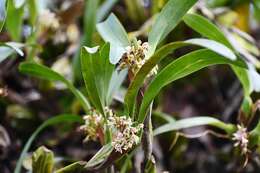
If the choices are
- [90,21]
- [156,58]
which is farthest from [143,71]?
[90,21]

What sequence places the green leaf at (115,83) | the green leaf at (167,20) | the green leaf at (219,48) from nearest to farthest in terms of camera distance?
the green leaf at (219,48) < the green leaf at (167,20) < the green leaf at (115,83)

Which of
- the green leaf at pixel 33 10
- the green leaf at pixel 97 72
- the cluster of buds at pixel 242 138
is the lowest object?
the cluster of buds at pixel 242 138

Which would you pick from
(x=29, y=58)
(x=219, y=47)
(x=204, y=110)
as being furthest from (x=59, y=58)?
(x=219, y=47)

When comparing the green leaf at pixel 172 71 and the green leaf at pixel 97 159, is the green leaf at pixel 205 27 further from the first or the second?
the green leaf at pixel 97 159

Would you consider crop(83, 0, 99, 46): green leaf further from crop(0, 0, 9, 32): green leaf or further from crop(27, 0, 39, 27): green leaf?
crop(0, 0, 9, 32): green leaf

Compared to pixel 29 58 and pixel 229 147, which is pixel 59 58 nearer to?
pixel 29 58

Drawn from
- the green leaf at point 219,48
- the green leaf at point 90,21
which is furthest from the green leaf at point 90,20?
the green leaf at point 219,48

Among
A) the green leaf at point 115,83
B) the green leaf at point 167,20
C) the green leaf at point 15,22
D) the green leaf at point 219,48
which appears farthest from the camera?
the green leaf at point 15,22

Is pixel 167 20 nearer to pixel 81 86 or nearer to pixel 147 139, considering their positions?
pixel 147 139
